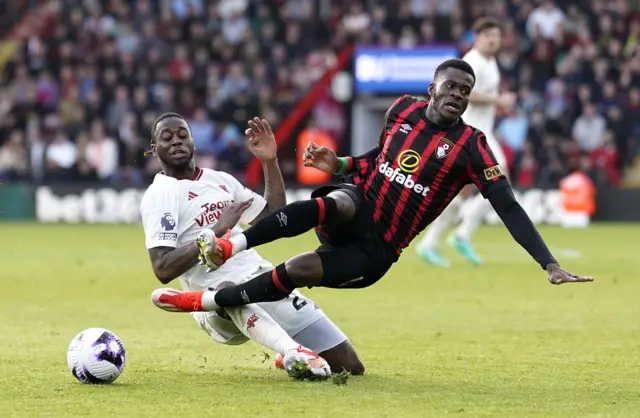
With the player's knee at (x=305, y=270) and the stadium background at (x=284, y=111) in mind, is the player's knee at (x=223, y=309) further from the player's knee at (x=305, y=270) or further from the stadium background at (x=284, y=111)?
the stadium background at (x=284, y=111)

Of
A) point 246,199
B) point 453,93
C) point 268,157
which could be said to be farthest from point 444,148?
point 246,199

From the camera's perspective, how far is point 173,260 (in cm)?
710

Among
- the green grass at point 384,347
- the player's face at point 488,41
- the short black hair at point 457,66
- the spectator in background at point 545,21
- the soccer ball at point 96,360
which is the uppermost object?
the spectator in background at point 545,21

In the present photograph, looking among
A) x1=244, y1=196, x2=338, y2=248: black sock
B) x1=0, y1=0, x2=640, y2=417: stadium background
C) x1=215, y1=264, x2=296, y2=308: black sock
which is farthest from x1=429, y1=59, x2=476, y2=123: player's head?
x1=0, y1=0, x2=640, y2=417: stadium background

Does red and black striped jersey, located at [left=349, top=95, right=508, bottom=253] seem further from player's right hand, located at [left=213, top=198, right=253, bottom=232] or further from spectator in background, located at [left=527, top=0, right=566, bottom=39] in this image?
spectator in background, located at [left=527, top=0, right=566, bottom=39]

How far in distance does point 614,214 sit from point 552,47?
12.9 ft

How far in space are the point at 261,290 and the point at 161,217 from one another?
29.6 inches

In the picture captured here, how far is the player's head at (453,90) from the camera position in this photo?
733 centimetres

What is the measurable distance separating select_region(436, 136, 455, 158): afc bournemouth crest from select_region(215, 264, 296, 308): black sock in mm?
1155

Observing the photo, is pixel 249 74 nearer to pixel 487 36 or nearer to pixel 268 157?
pixel 487 36

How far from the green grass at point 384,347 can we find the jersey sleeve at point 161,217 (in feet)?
2.65

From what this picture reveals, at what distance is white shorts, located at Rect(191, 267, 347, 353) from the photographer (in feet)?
24.6

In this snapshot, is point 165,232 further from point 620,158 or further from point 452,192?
point 620,158

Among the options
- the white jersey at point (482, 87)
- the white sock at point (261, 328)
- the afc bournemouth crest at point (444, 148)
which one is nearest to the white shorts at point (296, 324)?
the white sock at point (261, 328)
